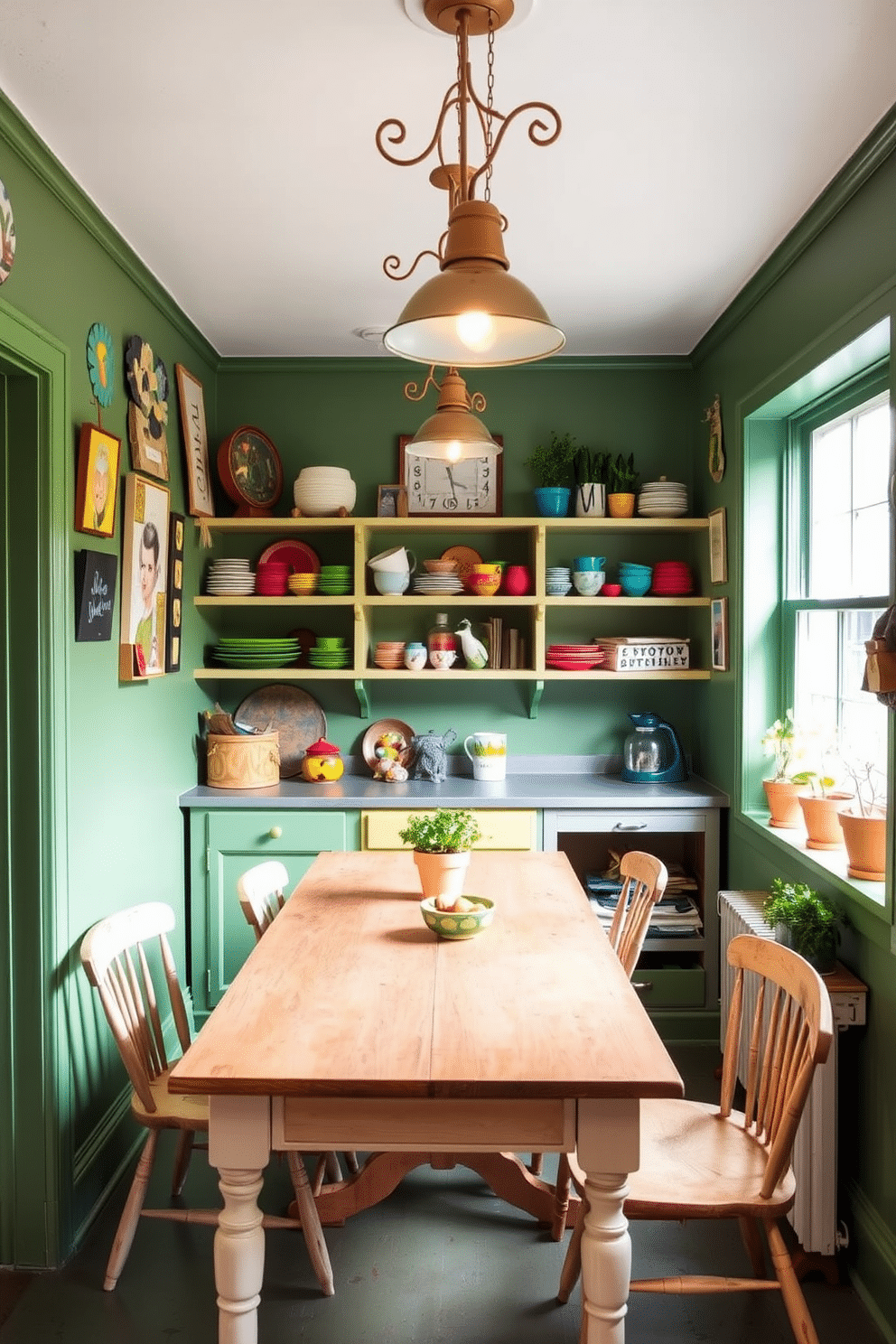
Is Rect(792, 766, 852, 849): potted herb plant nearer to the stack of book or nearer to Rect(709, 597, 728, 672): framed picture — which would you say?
A: Rect(709, 597, 728, 672): framed picture

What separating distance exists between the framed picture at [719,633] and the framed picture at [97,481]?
2183mm

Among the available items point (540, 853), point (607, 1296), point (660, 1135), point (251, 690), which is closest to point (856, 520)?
point (540, 853)

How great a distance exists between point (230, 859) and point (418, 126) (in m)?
2.59

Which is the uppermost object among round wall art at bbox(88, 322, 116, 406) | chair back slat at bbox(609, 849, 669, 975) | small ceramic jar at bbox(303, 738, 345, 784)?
round wall art at bbox(88, 322, 116, 406)

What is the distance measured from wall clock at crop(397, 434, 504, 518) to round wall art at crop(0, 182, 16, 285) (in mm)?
2120

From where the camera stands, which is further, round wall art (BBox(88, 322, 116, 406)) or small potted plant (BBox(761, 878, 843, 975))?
round wall art (BBox(88, 322, 116, 406))

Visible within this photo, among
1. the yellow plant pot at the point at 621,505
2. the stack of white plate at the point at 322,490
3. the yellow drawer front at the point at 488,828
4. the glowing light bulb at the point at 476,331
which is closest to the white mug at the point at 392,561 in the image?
the stack of white plate at the point at 322,490

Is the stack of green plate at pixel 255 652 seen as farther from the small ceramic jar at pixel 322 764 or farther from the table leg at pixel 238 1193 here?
the table leg at pixel 238 1193

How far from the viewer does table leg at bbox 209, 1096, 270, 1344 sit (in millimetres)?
1734

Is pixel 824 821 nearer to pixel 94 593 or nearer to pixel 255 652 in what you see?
pixel 94 593

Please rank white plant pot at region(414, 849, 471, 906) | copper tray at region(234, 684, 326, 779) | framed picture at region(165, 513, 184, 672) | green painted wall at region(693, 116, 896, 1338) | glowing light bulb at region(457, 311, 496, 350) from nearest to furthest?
glowing light bulb at region(457, 311, 496, 350) < green painted wall at region(693, 116, 896, 1338) < white plant pot at region(414, 849, 471, 906) < framed picture at region(165, 513, 184, 672) < copper tray at region(234, 684, 326, 779)

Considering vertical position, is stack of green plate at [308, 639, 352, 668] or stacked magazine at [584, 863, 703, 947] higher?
stack of green plate at [308, 639, 352, 668]

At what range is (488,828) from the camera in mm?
3781

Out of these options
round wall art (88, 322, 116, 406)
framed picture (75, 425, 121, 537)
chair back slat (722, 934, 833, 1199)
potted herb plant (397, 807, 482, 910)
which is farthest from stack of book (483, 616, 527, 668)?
chair back slat (722, 934, 833, 1199)
